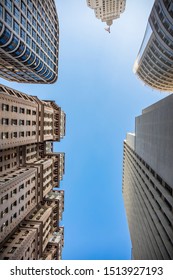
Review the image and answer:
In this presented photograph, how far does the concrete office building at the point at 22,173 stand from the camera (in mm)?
49250

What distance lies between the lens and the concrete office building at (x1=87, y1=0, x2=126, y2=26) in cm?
12594

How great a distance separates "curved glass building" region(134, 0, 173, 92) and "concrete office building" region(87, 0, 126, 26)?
138ft

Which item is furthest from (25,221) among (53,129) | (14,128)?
(53,129)

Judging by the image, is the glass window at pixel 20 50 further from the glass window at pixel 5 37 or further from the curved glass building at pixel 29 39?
the glass window at pixel 5 37

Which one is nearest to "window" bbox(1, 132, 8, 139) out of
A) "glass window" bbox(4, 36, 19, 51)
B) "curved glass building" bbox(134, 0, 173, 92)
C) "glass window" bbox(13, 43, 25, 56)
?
"glass window" bbox(4, 36, 19, 51)

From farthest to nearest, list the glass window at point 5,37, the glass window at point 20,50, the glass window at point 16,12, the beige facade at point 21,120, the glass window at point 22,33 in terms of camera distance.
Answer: the glass window at point 20,50 < the glass window at point 22,33 < the glass window at point 16,12 < the glass window at point 5,37 < the beige facade at point 21,120

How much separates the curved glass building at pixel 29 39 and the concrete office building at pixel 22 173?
12833 millimetres

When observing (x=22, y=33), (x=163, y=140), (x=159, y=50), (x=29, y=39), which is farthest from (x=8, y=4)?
(x=159, y=50)

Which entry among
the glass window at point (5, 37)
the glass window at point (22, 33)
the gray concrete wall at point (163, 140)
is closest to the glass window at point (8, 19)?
the glass window at point (5, 37)

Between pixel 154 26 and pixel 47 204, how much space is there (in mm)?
80262

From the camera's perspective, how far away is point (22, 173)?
60.3m

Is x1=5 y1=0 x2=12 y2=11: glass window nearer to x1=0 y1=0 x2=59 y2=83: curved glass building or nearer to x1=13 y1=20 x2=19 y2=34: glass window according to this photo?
x1=0 y1=0 x2=59 y2=83: curved glass building

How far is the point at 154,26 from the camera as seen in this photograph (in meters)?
71.9

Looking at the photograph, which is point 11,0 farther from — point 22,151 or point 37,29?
point 22,151
